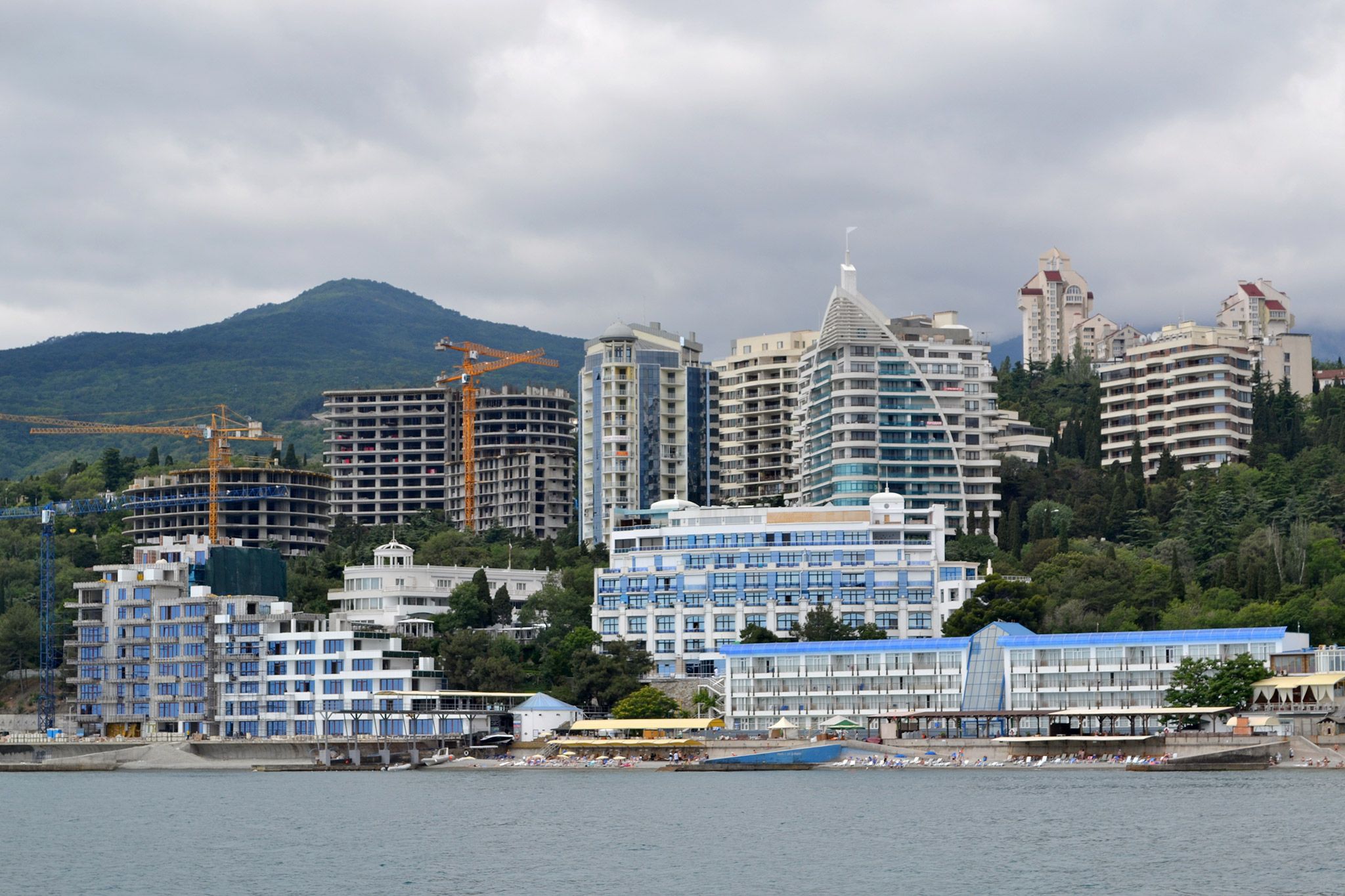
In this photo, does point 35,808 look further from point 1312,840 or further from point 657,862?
point 1312,840

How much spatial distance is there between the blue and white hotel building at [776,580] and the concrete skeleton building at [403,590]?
1675 cm

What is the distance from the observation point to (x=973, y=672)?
15088 cm

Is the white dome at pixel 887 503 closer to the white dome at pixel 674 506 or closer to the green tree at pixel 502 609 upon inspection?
→ the white dome at pixel 674 506

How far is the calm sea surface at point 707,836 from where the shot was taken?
81625 millimetres

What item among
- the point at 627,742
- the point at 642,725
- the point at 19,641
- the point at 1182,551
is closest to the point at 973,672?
the point at 642,725

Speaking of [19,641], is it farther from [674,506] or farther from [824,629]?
[824,629]

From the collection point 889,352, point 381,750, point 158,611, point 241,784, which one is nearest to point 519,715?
point 381,750

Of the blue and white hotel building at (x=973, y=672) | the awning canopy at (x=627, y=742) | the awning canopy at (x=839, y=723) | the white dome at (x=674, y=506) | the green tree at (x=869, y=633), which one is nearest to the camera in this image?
the blue and white hotel building at (x=973, y=672)

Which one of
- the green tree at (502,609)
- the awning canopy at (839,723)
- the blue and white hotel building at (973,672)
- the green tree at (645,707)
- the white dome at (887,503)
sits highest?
the white dome at (887,503)

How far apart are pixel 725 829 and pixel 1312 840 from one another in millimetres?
29475

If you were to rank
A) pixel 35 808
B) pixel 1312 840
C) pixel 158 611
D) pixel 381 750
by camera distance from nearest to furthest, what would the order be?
pixel 1312 840 < pixel 35 808 < pixel 381 750 < pixel 158 611

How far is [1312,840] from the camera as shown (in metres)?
86.9

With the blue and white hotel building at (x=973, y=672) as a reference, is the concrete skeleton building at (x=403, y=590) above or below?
above

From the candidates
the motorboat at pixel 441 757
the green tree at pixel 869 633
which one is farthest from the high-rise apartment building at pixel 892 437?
the motorboat at pixel 441 757
